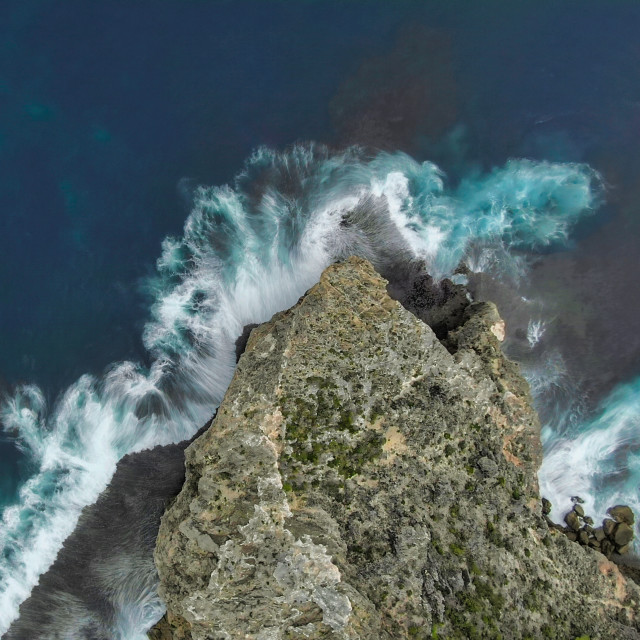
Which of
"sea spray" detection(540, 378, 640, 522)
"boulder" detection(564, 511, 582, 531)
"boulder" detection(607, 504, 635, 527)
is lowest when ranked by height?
"boulder" detection(564, 511, 582, 531)

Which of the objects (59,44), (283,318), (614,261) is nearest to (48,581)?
(283,318)

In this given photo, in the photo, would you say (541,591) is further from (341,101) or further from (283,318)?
(341,101)

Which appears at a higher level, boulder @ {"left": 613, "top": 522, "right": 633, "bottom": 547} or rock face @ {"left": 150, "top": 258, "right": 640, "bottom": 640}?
boulder @ {"left": 613, "top": 522, "right": 633, "bottom": 547}

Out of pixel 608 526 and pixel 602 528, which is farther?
pixel 602 528

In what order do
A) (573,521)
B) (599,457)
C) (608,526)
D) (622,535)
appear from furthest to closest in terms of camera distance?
(599,457) < (608,526) < (573,521) < (622,535)

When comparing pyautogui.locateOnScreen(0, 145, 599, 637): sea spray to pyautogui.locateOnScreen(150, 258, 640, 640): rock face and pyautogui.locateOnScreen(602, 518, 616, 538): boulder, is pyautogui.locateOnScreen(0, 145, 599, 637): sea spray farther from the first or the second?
pyautogui.locateOnScreen(602, 518, 616, 538): boulder

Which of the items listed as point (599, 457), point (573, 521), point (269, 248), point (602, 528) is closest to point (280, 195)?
point (269, 248)

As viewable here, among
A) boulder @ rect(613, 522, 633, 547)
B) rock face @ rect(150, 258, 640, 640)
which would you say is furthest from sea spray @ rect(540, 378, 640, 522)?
rock face @ rect(150, 258, 640, 640)

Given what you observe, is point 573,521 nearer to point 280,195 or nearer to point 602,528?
point 602,528
